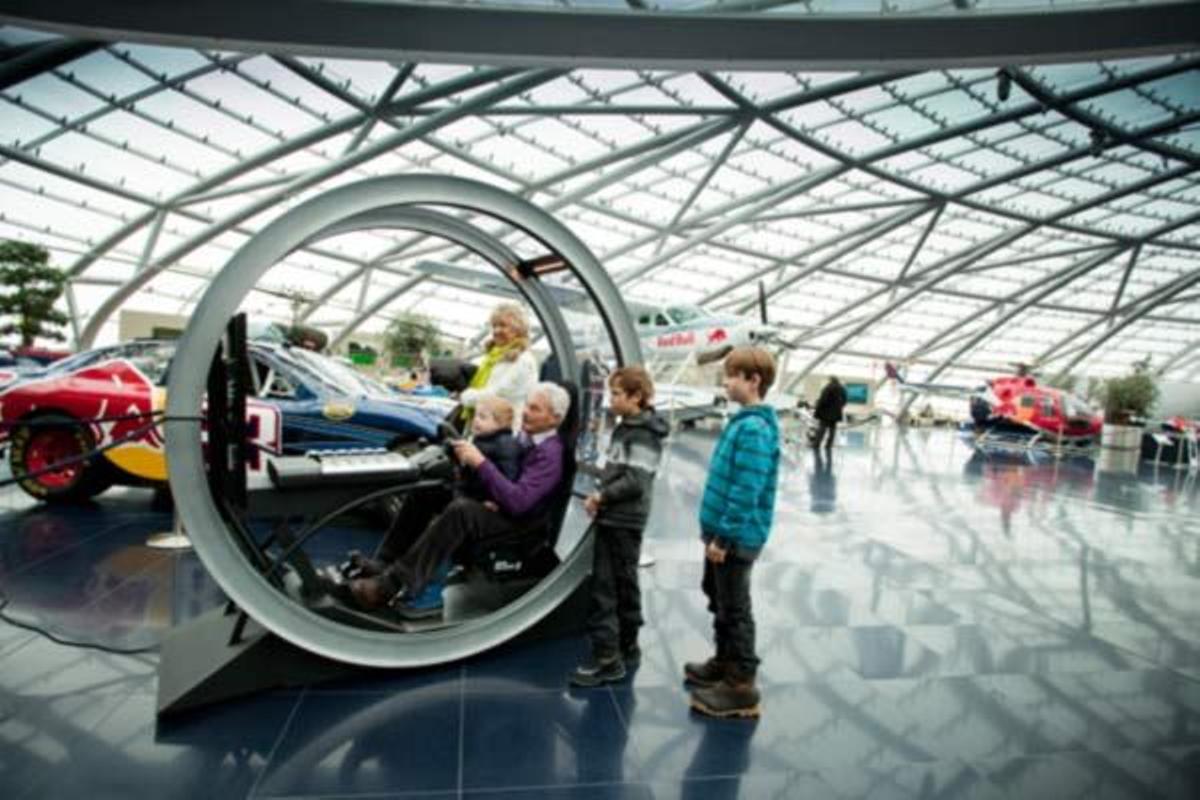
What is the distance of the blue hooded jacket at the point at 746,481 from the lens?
2.74 meters

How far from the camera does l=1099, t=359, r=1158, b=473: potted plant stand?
22.1 metres

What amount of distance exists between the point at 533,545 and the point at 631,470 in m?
0.81

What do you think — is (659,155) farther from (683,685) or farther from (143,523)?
(683,685)

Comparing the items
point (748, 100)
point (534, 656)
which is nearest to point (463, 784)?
point (534, 656)

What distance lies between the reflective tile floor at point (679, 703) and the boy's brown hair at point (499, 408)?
1.21 m

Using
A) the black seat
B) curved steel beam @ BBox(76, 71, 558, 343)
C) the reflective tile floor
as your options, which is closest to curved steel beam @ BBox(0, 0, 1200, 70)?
curved steel beam @ BBox(76, 71, 558, 343)

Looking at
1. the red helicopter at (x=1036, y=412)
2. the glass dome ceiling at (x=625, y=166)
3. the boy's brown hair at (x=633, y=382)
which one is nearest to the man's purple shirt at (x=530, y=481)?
the boy's brown hair at (x=633, y=382)

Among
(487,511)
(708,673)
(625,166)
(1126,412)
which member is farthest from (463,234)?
(1126,412)

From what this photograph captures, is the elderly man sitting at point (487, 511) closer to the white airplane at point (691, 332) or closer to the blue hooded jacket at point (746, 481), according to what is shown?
the blue hooded jacket at point (746, 481)

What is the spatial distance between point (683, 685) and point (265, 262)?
2.64 meters

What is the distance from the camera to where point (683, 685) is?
3.04 metres

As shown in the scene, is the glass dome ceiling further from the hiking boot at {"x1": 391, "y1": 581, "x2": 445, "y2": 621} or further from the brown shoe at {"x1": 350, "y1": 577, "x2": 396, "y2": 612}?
→ the brown shoe at {"x1": 350, "y1": 577, "x2": 396, "y2": 612}

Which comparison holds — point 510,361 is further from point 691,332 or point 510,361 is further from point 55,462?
point 691,332

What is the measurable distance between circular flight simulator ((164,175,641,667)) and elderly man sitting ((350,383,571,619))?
0.19 meters
